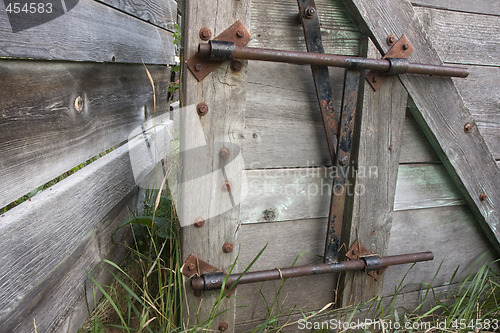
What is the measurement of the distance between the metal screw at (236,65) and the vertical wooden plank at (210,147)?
0.02 meters

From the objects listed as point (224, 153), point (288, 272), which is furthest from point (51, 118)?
point (288, 272)

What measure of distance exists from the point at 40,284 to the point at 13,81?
2.07 feet

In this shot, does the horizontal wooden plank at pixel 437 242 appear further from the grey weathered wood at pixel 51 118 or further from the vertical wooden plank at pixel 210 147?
the grey weathered wood at pixel 51 118

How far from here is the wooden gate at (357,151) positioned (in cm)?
157

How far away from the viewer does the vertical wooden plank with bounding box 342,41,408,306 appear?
1.74m

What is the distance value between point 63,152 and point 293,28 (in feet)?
3.28

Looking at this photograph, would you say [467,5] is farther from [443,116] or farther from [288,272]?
[288,272]

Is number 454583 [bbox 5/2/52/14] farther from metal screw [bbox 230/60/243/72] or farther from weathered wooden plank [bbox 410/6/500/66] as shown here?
weathered wooden plank [bbox 410/6/500/66]

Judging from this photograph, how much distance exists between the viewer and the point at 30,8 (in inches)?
43.7

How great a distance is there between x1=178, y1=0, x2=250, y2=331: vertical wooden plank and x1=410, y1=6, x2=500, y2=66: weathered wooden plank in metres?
0.92

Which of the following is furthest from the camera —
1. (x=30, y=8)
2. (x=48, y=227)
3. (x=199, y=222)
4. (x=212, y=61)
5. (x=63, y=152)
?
(x=199, y=222)

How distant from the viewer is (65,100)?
1364 mm

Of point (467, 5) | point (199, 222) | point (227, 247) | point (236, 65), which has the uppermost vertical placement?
point (467, 5)

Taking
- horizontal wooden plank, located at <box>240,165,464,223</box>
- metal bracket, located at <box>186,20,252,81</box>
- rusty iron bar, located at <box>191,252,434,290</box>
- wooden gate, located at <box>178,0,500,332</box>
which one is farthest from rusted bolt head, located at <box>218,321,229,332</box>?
metal bracket, located at <box>186,20,252,81</box>
